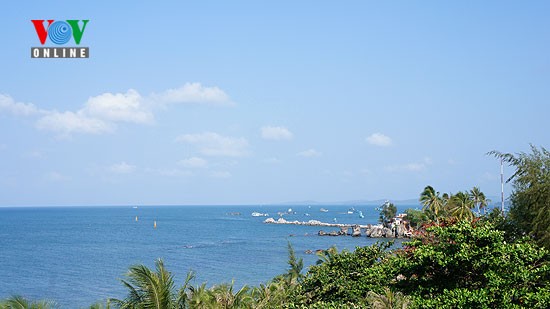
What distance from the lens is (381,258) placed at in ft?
77.7

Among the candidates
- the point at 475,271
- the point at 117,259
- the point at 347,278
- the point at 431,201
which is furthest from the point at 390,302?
the point at 117,259

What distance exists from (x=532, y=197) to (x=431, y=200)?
44.9m

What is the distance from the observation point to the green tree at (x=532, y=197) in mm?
20422

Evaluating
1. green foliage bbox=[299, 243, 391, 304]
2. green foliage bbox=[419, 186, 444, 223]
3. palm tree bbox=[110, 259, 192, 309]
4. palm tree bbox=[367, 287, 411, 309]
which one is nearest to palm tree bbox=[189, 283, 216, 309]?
palm tree bbox=[110, 259, 192, 309]

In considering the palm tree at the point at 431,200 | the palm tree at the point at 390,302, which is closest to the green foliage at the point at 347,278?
the palm tree at the point at 390,302

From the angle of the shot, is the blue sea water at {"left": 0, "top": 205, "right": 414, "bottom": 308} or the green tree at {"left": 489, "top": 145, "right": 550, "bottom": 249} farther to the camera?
the blue sea water at {"left": 0, "top": 205, "right": 414, "bottom": 308}

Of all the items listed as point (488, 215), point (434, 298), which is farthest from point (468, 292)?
point (488, 215)

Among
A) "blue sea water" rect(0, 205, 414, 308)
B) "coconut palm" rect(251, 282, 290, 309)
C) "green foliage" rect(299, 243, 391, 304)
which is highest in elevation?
"green foliage" rect(299, 243, 391, 304)

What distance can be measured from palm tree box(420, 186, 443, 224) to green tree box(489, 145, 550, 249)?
39.3m

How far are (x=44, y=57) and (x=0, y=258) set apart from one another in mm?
72977

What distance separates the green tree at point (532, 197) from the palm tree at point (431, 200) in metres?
39.3

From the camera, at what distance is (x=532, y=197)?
21031mm

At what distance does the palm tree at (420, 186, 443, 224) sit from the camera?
62125 mm

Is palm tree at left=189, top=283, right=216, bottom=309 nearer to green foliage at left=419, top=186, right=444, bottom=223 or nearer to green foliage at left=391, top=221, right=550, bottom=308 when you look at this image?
green foliage at left=391, top=221, right=550, bottom=308
